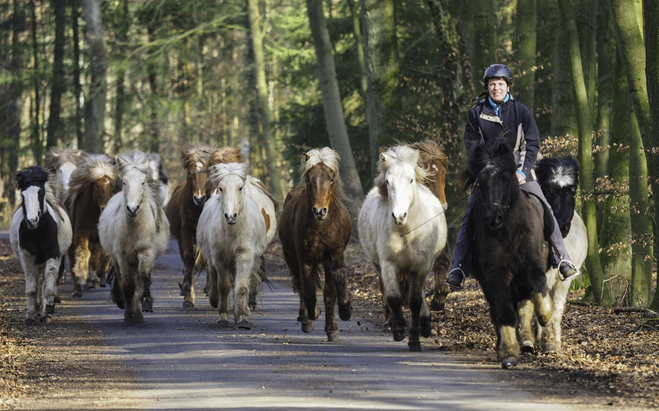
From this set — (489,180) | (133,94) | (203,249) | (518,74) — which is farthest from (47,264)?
(133,94)

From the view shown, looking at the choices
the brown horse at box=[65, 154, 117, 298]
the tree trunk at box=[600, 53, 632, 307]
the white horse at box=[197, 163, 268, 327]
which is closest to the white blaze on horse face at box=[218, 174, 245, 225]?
the white horse at box=[197, 163, 268, 327]

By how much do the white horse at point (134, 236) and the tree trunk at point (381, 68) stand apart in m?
6.37

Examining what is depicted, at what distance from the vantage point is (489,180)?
8242 mm

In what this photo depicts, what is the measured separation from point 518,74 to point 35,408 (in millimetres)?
12954

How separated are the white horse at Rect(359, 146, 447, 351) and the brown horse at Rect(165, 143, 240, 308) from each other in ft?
15.3

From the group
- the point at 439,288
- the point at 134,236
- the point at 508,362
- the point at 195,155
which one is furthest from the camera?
the point at 195,155

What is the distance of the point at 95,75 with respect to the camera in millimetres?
27453

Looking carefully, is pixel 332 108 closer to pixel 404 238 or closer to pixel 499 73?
pixel 404 238

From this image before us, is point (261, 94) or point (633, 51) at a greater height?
point (261, 94)

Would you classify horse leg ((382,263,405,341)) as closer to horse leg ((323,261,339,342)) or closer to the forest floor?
the forest floor

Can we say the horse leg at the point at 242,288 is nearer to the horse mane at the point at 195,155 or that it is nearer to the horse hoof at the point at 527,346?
the horse mane at the point at 195,155

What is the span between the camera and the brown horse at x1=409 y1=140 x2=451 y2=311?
12133 millimetres

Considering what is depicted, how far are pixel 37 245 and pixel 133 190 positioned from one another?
177 cm

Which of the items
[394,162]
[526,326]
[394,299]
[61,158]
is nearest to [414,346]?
[394,299]
